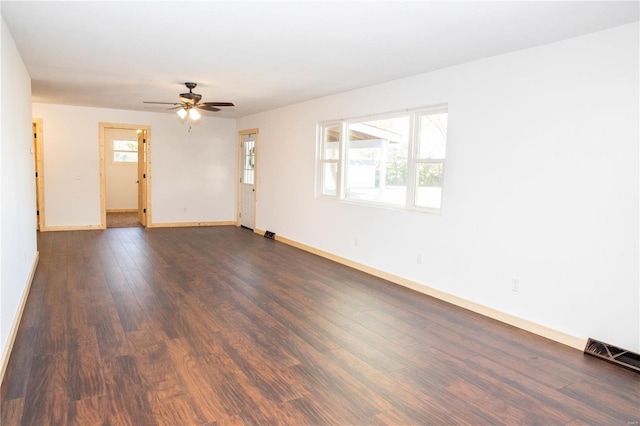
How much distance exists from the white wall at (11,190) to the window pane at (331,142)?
12.7 ft

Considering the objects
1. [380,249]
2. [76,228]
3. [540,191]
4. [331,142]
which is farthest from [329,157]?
[76,228]

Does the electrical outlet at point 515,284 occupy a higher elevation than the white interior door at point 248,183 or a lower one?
lower

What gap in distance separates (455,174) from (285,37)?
217 centimetres

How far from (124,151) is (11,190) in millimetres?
8383

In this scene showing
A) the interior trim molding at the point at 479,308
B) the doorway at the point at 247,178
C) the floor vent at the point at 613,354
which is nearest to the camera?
the floor vent at the point at 613,354

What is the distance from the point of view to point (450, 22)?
3.04 m

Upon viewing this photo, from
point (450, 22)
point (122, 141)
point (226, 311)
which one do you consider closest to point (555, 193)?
point (450, 22)

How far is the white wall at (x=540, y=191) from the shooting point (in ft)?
10.0

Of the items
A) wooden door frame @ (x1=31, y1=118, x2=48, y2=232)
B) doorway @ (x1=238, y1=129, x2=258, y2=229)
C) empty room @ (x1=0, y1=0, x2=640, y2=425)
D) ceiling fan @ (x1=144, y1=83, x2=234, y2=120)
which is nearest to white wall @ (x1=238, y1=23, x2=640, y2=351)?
empty room @ (x1=0, y1=0, x2=640, y2=425)

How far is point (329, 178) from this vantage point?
6453 millimetres

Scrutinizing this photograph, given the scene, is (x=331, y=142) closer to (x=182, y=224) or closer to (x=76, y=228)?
(x=182, y=224)

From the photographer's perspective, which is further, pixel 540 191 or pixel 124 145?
pixel 124 145

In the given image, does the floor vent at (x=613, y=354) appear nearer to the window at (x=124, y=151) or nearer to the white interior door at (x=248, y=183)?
the white interior door at (x=248, y=183)

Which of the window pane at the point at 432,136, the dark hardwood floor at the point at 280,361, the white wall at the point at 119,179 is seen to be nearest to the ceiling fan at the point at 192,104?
the dark hardwood floor at the point at 280,361
